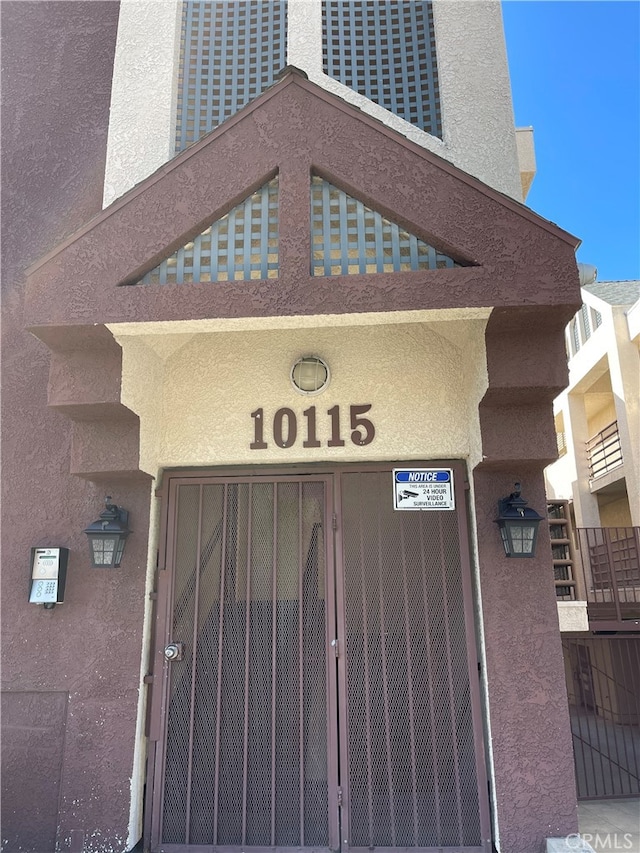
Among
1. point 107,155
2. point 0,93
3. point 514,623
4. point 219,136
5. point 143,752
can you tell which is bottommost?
point 143,752

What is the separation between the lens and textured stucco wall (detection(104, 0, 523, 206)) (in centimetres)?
625

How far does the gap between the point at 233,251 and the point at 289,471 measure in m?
2.12

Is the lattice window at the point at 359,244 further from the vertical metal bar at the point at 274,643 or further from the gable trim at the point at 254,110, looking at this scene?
the vertical metal bar at the point at 274,643

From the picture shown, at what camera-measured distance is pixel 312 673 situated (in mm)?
5375

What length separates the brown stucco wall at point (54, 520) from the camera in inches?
202

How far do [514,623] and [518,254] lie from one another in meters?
3.08

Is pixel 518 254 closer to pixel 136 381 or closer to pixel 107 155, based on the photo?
pixel 136 381

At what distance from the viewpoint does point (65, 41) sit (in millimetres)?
6957

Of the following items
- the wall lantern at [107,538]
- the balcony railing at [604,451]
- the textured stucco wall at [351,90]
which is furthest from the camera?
the balcony railing at [604,451]

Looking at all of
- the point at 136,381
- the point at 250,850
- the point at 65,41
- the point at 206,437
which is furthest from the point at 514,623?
the point at 65,41

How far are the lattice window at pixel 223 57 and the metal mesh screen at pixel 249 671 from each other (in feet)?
13.7

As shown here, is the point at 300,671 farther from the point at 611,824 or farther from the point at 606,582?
the point at 606,582

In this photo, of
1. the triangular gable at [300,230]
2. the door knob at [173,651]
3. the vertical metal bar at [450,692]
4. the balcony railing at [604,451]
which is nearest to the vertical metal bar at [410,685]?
the vertical metal bar at [450,692]

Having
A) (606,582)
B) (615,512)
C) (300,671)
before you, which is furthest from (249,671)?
(615,512)
